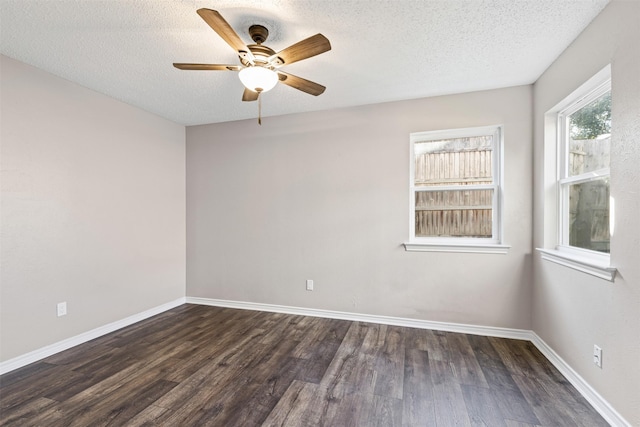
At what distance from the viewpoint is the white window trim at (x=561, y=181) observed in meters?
1.89

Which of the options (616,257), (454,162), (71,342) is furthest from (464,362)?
(71,342)

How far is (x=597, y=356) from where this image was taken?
177cm

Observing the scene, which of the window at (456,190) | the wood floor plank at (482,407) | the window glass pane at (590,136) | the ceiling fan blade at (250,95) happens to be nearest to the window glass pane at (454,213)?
the window at (456,190)

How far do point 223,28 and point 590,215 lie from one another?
2.75m

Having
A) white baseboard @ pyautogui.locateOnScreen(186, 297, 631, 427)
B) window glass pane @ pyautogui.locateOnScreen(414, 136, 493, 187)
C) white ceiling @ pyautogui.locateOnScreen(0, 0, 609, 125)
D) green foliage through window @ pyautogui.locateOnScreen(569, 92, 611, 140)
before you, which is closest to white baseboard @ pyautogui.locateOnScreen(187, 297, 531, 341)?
white baseboard @ pyautogui.locateOnScreen(186, 297, 631, 427)

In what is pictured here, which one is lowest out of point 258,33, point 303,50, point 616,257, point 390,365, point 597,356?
point 390,365

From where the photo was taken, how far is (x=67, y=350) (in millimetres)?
2553

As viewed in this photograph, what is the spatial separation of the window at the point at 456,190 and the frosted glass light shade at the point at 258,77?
187cm

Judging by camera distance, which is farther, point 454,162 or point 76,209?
point 454,162

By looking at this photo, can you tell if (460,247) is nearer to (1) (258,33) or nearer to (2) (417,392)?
(2) (417,392)

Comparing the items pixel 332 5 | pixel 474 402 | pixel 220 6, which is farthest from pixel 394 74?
pixel 474 402

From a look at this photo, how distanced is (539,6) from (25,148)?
387cm

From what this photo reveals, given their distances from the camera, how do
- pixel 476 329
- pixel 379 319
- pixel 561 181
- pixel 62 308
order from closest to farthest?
pixel 561 181 → pixel 62 308 → pixel 476 329 → pixel 379 319

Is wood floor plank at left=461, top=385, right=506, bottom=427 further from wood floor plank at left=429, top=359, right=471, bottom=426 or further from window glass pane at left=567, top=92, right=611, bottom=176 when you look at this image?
window glass pane at left=567, top=92, right=611, bottom=176
